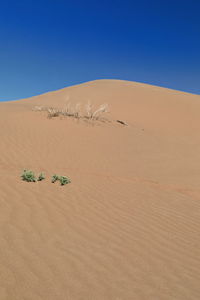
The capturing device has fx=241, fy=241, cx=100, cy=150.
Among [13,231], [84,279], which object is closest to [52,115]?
[13,231]

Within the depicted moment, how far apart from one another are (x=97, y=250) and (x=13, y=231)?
3.41ft

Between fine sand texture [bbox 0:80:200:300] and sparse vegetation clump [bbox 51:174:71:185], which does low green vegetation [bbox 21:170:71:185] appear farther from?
fine sand texture [bbox 0:80:200:300]

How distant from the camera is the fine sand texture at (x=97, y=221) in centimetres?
216

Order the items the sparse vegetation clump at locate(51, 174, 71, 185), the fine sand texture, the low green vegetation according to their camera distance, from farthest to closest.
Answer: the sparse vegetation clump at locate(51, 174, 71, 185), the low green vegetation, the fine sand texture

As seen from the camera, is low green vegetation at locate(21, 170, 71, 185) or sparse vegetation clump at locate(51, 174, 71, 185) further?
sparse vegetation clump at locate(51, 174, 71, 185)

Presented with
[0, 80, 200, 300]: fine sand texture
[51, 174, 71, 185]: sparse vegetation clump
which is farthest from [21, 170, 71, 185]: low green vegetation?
[0, 80, 200, 300]: fine sand texture

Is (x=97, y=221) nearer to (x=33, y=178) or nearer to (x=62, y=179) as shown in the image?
(x=62, y=179)

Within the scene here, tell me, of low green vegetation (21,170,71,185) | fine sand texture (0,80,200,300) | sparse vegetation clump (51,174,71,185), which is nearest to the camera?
fine sand texture (0,80,200,300)

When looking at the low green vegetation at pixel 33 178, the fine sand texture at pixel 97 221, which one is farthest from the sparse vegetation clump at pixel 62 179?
the fine sand texture at pixel 97 221

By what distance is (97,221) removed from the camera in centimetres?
355

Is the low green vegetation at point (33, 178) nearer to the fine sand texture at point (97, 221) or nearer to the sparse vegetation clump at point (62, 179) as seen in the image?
the sparse vegetation clump at point (62, 179)

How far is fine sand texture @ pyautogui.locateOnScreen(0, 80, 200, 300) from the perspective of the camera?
7.10ft

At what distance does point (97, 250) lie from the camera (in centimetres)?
273

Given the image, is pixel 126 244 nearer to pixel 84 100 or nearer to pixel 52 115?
pixel 52 115
